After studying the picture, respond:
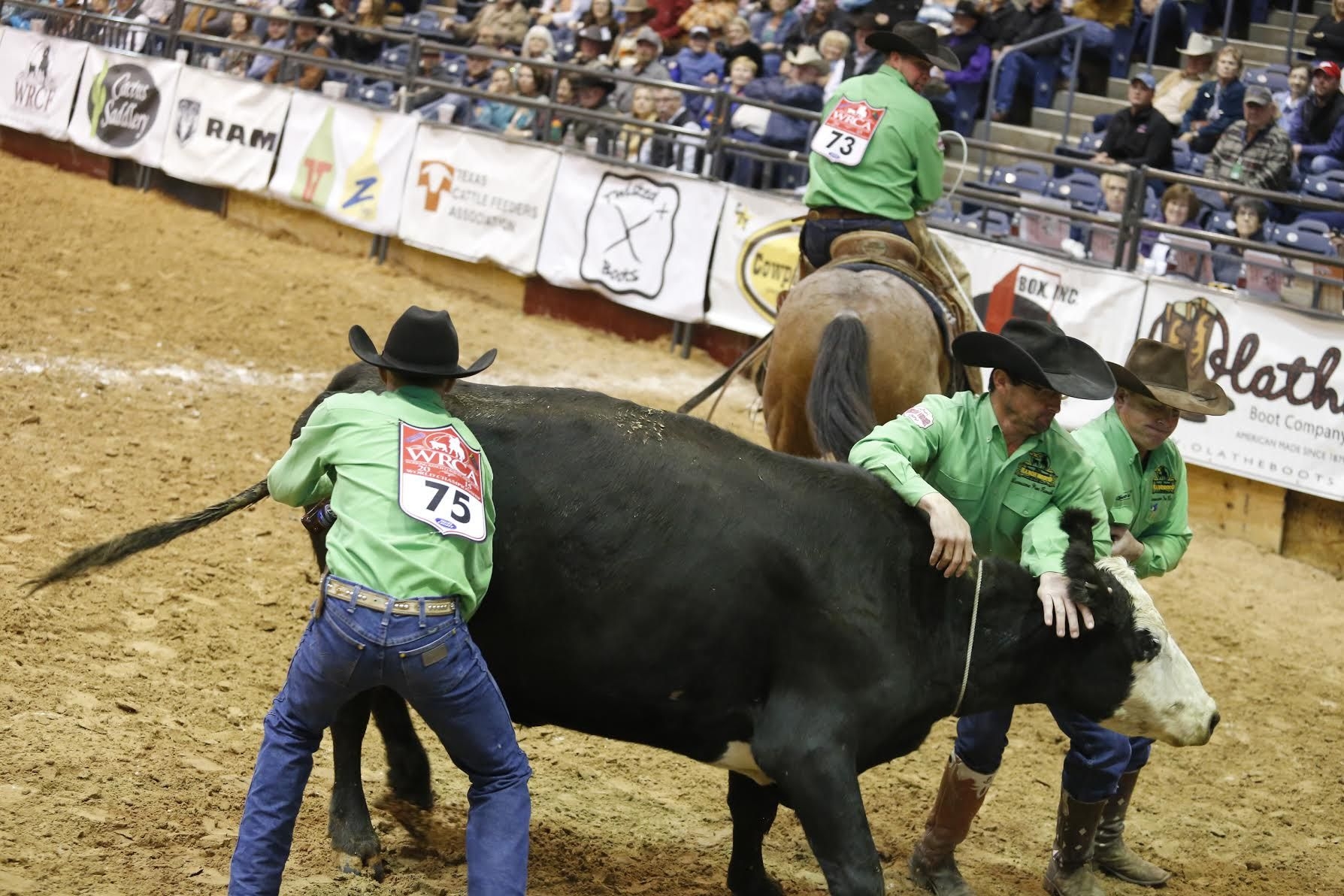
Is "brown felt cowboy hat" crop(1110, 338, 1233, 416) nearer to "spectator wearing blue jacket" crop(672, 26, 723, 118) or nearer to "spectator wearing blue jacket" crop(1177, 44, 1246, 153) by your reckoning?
"spectator wearing blue jacket" crop(1177, 44, 1246, 153)

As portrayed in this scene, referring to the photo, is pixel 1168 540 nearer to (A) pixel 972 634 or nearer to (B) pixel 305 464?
(A) pixel 972 634

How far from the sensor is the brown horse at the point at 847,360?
6.44m

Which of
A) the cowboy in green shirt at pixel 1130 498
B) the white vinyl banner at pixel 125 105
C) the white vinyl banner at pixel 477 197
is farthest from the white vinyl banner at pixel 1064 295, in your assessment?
the white vinyl banner at pixel 125 105

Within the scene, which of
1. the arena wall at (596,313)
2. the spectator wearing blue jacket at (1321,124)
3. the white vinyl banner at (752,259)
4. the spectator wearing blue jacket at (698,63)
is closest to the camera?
the arena wall at (596,313)

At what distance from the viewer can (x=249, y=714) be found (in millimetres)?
5395

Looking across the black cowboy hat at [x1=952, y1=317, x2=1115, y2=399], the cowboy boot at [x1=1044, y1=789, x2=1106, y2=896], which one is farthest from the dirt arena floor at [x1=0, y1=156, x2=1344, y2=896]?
the black cowboy hat at [x1=952, y1=317, x2=1115, y2=399]

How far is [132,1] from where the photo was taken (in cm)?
1831

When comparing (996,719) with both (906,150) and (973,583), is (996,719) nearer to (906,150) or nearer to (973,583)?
(973,583)

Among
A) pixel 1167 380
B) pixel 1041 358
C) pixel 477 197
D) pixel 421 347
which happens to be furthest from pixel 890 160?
pixel 477 197

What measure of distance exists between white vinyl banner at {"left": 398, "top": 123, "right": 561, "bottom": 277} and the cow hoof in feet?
30.5

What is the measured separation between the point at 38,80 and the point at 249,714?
14.8 m

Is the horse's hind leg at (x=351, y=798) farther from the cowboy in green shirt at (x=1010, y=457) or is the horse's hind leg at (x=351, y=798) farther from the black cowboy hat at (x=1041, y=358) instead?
→ the black cowboy hat at (x=1041, y=358)

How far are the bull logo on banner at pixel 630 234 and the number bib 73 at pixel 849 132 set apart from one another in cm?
504

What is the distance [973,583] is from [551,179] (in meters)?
9.69
